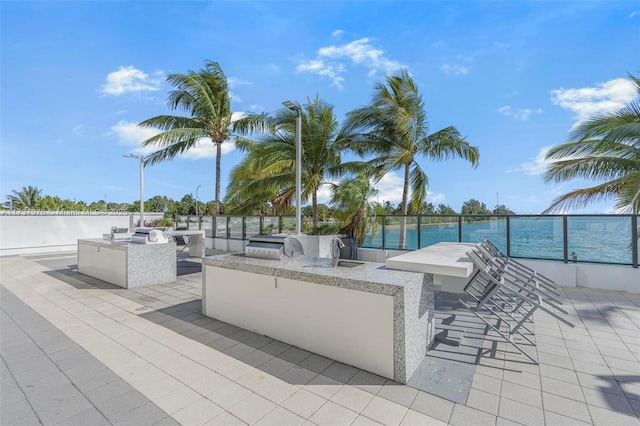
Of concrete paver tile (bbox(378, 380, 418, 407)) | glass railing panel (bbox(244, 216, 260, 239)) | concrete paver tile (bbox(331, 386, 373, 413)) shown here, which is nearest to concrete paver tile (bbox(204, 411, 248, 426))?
concrete paver tile (bbox(331, 386, 373, 413))

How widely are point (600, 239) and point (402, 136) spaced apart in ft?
20.2

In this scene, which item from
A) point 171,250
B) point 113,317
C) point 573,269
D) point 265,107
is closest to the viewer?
point 113,317

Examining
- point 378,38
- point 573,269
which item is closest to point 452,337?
point 573,269

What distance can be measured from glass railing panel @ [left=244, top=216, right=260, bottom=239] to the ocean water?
22.1 feet

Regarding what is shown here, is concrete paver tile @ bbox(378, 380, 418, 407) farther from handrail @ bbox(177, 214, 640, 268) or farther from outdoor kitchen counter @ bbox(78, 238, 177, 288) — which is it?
handrail @ bbox(177, 214, 640, 268)

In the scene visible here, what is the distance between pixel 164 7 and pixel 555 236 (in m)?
11.0

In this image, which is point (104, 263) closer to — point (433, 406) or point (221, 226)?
point (221, 226)

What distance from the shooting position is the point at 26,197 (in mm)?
37281

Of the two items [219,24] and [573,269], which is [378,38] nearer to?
[219,24]

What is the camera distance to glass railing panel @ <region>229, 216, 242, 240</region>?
1200cm

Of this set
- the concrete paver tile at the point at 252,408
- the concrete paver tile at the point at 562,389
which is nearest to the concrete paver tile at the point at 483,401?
the concrete paver tile at the point at 562,389

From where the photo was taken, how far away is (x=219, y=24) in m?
6.60

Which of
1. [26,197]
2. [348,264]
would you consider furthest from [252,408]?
[26,197]

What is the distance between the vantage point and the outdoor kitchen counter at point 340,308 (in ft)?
8.00
